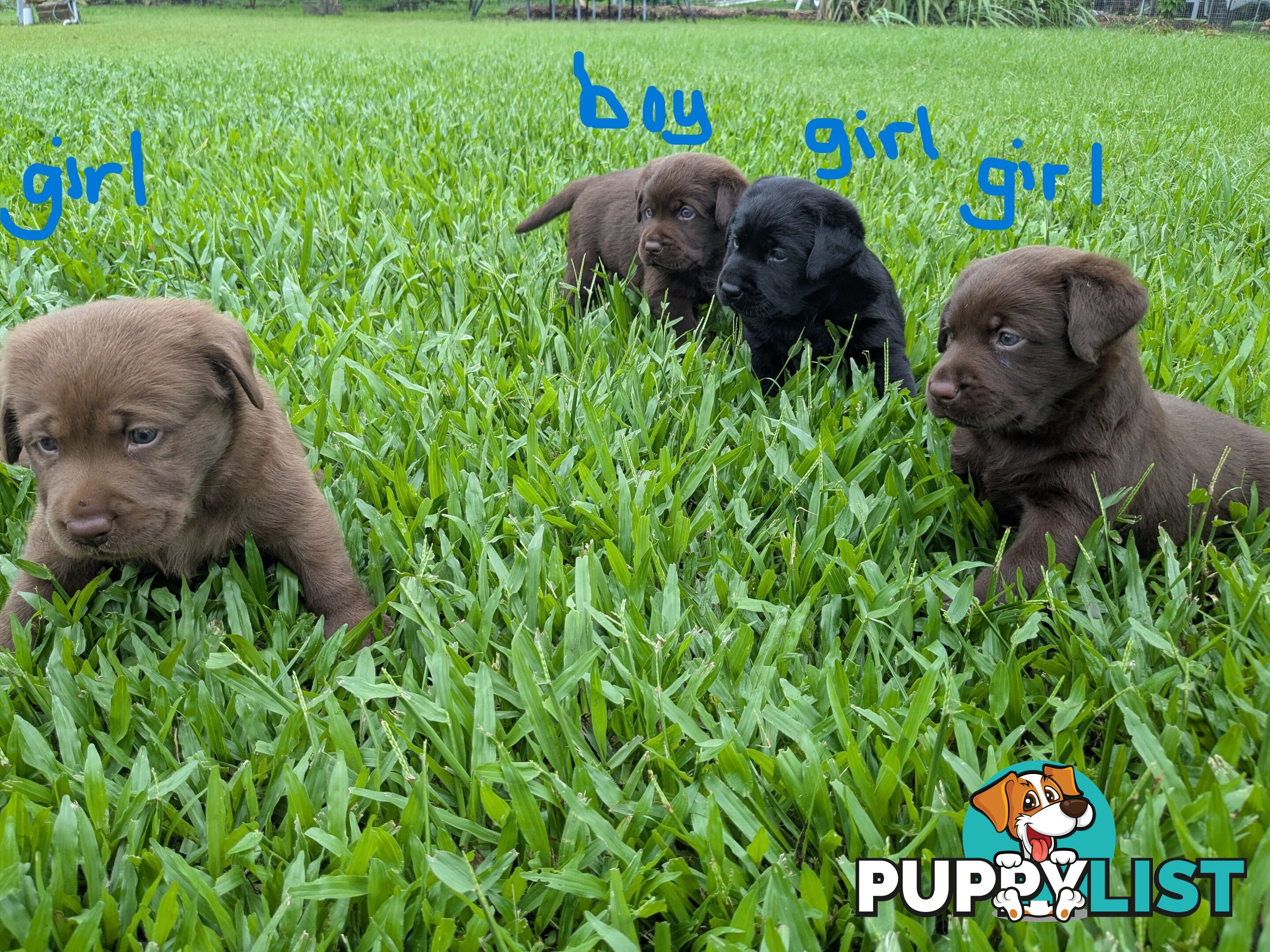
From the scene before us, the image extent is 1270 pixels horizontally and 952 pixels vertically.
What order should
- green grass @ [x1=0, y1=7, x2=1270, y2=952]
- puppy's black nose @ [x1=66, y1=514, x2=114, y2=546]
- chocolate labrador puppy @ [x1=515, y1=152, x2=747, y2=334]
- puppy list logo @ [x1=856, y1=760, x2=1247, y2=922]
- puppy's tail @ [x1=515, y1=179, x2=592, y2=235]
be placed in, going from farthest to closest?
puppy's tail @ [x1=515, y1=179, x2=592, y2=235]
chocolate labrador puppy @ [x1=515, y1=152, x2=747, y2=334]
puppy's black nose @ [x1=66, y1=514, x2=114, y2=546]
green grass @ [x1=0, y1=7, x2=1270, y2=952]
puppy list logo @ [x1=856, y1=760, x2=1247, y2=922]

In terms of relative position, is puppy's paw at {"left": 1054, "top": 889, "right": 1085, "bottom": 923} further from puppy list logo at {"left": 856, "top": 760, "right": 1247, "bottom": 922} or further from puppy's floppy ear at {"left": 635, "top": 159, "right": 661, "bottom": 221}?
puppy's floppy ear at {"left": 635, "top": 159, "right": 661, "bottom": 221}

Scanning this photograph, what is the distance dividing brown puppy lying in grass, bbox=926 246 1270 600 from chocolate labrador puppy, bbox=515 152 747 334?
1.63 m

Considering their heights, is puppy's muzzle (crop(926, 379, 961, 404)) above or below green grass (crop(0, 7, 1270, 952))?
above

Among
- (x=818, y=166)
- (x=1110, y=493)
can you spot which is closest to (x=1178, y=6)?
(x=818, y=166)

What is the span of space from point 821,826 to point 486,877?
0.61 meters

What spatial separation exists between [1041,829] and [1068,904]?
0.46 feet

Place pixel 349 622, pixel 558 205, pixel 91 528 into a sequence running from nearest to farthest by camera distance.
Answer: pixel 91 528
pixel 349 622
pixel 558 205

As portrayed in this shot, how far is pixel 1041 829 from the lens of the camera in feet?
5.27

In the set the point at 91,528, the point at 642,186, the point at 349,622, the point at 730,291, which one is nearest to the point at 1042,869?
the point at 349,622

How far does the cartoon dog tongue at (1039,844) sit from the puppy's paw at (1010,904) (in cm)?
7

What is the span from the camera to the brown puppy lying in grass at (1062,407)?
91.8 inches

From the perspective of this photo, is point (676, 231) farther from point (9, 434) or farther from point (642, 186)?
point (9, 434)

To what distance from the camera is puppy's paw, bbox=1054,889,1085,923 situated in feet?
4.85

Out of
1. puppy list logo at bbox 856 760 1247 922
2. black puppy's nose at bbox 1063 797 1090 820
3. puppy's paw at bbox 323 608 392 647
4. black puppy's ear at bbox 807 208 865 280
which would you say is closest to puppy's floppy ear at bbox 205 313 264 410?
puppy's paw at bbox 323 608 392 647
